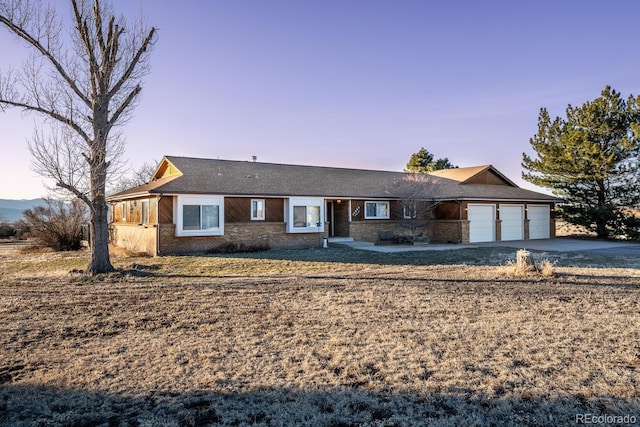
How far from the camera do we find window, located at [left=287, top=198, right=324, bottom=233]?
64.0ft

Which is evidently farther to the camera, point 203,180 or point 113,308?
point 203,180

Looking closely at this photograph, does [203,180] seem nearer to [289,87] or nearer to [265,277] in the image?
[289,87]

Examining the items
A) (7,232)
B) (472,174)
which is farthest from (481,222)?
(7,232)

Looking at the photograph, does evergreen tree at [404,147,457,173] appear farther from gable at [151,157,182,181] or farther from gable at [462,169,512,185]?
gable at [151,157,182,181]

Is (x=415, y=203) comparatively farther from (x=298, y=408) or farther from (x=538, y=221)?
(x=298, y=408)

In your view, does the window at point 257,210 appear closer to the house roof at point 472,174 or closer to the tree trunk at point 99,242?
the tree trunk at point 99,242

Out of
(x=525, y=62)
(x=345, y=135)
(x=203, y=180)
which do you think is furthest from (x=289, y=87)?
(x=525, y=62)

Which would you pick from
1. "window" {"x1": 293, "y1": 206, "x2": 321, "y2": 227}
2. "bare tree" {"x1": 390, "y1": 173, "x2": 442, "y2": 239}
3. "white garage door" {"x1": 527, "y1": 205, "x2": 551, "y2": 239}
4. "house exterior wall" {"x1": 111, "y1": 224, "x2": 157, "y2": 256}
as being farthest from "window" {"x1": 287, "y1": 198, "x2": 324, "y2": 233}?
"white garage door" {"x1": 527, "y1": 205, "x2": 551, "y2": 239}

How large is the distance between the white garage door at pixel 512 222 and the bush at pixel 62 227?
76.1 ft

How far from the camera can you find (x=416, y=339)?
5465mm

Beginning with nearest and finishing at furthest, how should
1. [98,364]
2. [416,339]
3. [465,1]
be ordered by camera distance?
[98,364] < [416,339] < [465,1]

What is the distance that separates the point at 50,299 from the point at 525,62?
17516mm

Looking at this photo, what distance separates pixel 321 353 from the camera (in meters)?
4.93

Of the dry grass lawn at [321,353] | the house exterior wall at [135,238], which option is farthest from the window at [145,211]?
the dry grass lawn at [321,353]
